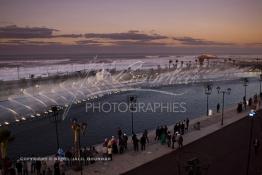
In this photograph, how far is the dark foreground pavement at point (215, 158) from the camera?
18391 millimetres

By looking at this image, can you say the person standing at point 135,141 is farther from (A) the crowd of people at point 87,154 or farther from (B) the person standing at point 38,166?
(B) the person standing at point 38,166

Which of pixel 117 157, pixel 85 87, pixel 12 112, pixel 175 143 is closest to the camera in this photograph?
pixel 117 157

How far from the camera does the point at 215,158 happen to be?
67.2 feet

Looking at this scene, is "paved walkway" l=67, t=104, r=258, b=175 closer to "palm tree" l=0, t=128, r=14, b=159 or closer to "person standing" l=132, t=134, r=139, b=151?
"person standing" l=132, t=134, r=139, b=151

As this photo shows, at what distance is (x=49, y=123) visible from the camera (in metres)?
33.2

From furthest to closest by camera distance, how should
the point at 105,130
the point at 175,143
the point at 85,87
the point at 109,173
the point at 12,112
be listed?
1. the point at 85,87
2. the point at 12,112
3. the point at 105,130
4. the point at 175,143
5. the point at 109,173

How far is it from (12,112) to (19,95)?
14.3m

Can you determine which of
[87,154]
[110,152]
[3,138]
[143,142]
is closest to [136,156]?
[143,142]

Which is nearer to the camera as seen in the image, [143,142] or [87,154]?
[87,154]

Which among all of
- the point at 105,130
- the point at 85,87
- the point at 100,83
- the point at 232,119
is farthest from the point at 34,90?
the point at 232,119

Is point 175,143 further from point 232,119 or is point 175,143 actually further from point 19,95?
point 19,95

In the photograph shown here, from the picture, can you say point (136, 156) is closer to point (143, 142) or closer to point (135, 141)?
point (135, 141)

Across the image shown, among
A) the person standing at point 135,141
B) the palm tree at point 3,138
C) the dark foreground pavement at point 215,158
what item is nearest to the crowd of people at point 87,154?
the person standing at point 135,141

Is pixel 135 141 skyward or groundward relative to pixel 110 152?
skyward
